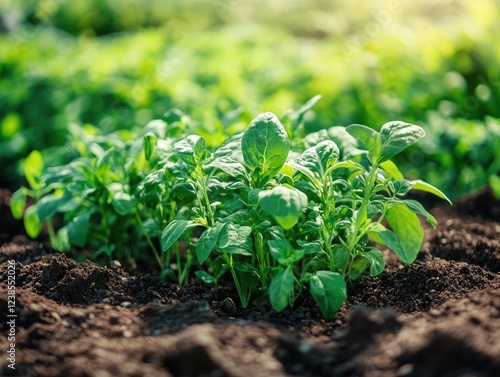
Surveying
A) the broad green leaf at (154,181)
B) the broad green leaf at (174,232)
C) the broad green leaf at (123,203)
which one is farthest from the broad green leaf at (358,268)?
the broad green leaf at (123,203)

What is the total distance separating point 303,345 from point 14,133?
3.40 meters

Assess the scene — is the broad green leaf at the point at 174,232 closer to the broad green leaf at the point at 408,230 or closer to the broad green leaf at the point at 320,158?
the broad green leaf at the point at 320,158

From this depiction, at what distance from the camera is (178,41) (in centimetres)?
679

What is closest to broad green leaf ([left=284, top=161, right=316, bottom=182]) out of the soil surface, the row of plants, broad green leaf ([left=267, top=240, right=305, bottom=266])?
the row of plants

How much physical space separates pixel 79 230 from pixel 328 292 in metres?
1.25

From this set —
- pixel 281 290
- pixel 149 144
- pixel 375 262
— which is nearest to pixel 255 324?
pixel 281 290

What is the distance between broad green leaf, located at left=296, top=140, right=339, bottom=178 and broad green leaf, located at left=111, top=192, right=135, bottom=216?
81 cm

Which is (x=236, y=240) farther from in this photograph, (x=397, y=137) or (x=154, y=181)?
(x=397, y=137)

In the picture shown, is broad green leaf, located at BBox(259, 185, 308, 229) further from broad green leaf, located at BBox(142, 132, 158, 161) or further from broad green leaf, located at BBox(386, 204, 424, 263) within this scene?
broad green leaf, located at BBox(142, 132, 158, 161)

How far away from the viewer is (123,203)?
2863 mm

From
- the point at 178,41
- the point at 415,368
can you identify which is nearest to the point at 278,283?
the point at 415,368

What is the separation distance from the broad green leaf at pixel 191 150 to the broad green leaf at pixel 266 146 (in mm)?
175

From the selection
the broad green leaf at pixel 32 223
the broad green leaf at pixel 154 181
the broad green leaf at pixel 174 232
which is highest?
the broad green leaf at pixel 154 181

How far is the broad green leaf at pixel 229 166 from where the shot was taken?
2408 mm
